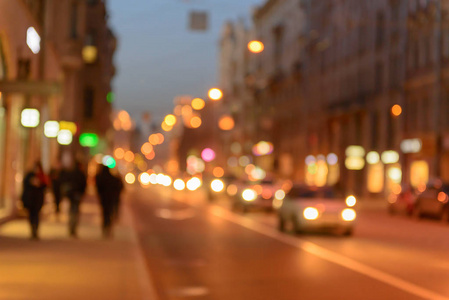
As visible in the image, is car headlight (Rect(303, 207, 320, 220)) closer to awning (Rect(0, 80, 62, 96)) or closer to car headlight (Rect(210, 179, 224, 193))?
awning (Rect(0, 80, 62, 96))

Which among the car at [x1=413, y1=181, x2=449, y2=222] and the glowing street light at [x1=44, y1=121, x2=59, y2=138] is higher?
the glowing street light at [x1=44, y1=121, x2=59, y2=138]

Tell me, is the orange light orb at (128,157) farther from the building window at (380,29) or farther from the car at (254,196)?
the car at (254,196)

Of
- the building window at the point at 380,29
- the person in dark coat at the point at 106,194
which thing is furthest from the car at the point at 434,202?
the building window at the point at 380,29

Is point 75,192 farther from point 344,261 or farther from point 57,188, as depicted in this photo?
point 57,188

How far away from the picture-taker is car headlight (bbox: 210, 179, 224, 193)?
53.0 metres

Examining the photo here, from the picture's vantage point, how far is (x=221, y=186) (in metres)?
53.9

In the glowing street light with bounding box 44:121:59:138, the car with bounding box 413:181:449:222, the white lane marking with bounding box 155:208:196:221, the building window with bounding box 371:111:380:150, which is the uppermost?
the building window with bounding box 371:111:380:150

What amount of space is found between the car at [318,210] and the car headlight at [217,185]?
26775 mm

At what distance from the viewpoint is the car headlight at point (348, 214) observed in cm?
2448

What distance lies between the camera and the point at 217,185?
176 feet

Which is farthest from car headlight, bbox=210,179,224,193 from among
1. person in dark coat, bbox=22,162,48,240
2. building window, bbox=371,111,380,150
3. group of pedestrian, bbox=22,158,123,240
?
person in dark coat, bbox=22,162,48,240

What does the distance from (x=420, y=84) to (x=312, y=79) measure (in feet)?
77.2

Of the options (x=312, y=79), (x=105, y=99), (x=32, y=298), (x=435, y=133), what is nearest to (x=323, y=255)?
(x=32, y=298)

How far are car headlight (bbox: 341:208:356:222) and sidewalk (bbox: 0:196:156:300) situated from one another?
5878 millimetres
